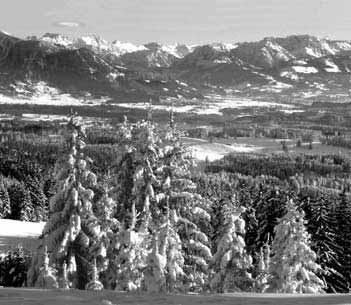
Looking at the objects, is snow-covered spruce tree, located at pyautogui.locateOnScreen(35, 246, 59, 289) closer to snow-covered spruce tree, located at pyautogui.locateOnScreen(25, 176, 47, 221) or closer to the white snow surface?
the white snow surface

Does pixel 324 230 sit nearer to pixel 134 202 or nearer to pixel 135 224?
pixel 135 224

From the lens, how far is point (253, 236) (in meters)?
60.0

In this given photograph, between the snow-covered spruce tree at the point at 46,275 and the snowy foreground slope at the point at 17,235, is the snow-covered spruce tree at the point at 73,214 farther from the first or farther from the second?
the snowy foreground slope at the point at 17,235

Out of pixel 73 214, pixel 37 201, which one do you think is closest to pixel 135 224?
pixel 73 214

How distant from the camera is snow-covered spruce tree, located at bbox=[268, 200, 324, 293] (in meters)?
35.8

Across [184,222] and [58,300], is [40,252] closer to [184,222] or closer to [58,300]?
[184,222]

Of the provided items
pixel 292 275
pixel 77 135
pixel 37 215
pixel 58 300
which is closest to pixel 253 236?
pixel 292 275

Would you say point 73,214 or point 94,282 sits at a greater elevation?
point 73,214

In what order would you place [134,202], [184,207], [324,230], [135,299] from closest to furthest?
[135,299] → [134,202] → [184,207] → [324,230]

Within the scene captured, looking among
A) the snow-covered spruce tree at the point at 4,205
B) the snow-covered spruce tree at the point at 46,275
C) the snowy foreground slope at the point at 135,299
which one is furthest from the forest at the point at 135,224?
the snow-covered spruce tree at the point at 4,205

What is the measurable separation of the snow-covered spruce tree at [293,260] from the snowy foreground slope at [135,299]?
18928 millimetres

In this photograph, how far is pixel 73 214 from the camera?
1148 inches

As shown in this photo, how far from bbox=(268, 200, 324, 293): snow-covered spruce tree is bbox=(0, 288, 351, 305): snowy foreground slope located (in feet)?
62.1

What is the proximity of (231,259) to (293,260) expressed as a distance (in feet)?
19.8
